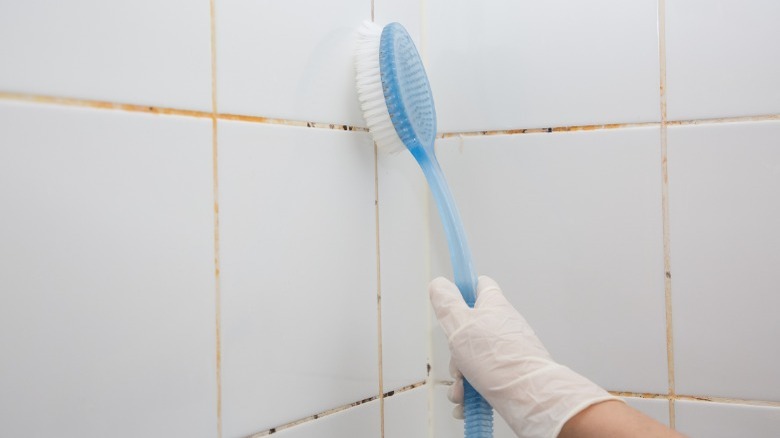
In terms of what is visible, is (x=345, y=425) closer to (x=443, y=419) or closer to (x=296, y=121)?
(x=443, y=419)

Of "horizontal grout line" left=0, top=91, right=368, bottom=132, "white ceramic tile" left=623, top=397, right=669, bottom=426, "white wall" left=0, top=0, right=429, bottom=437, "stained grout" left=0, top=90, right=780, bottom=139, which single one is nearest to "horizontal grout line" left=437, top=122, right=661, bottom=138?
"stained grout" left=0, top=90, right=780, bottom=139

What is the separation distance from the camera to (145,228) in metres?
0.50

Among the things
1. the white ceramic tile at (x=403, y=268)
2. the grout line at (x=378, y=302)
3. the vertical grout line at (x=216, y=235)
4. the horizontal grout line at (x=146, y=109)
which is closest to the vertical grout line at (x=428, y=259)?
the white ceramic tile at (x=403, y=268)

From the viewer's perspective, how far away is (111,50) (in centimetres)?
48

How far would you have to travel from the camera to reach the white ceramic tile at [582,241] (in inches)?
29.7

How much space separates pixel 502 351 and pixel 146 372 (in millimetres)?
317

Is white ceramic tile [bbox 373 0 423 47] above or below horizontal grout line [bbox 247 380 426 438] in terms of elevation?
above

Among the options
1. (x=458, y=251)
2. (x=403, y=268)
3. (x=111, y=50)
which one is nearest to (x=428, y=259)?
(x=403, y=268)

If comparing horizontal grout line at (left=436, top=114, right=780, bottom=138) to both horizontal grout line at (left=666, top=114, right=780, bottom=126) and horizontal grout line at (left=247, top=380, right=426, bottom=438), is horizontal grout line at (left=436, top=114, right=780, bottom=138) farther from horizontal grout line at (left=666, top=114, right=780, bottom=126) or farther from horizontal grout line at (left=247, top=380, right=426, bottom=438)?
horizontal grout line at (left=247, top=380, right=426, bottom=438)

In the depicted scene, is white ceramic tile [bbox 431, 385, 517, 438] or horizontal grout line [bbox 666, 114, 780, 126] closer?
horizontal grout line [bbox 666, 114, 780, 126]

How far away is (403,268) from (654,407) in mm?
329

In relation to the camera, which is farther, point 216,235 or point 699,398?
point 699,398

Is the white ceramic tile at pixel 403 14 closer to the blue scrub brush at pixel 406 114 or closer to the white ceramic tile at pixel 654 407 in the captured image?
the blue scrub brush at pixel 406 114

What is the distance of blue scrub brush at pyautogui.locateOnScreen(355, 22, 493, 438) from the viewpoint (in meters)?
0.67
